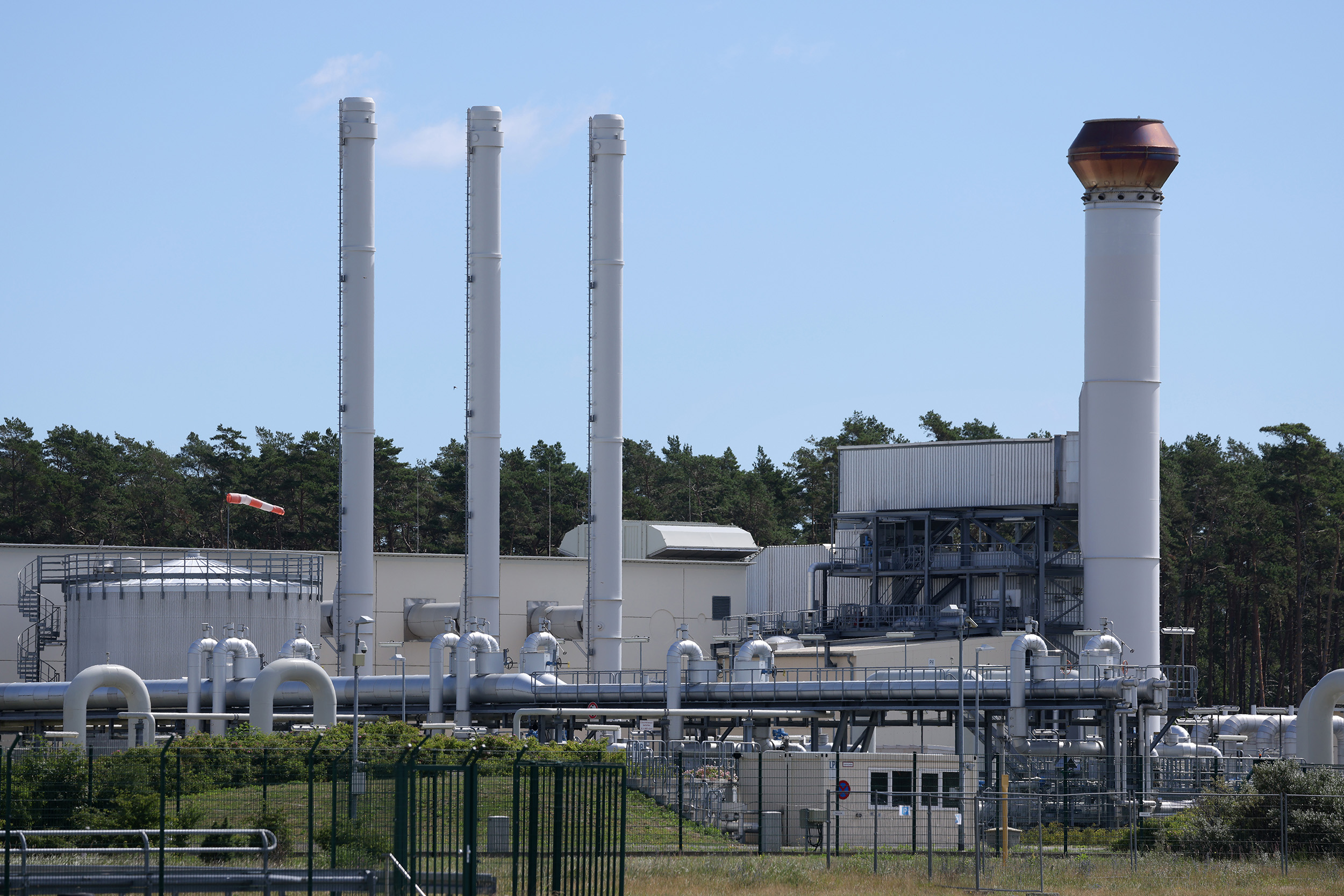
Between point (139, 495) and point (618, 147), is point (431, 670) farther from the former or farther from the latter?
point (139, 495)

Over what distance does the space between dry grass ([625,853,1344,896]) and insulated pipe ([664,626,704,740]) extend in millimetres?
22588

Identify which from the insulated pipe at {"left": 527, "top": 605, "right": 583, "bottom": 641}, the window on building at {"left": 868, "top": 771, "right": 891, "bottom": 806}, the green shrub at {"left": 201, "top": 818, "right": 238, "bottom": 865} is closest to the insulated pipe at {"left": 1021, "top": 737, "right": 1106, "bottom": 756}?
the window on building at {"left": 868, "top": 771, "right": 891, "bottom": 806}

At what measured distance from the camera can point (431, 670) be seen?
199 ft

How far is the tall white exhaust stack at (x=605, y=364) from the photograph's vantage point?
72188 millimetres

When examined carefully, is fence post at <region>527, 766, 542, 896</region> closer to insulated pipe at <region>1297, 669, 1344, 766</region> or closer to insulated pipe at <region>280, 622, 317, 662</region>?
insulated pipe at <region>1297, 669, 1344, 766</region>

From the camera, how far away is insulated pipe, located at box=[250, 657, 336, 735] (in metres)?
55.0

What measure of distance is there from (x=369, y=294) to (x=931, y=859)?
140ft

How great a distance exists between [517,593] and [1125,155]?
110 ft

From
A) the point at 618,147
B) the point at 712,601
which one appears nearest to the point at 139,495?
the point at 712,601

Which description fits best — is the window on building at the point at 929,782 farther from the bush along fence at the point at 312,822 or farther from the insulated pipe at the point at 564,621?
the insulated pipe at the point at 564,621

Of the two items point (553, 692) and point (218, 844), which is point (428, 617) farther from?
point (218, 844)

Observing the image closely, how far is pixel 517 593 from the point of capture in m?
82.1

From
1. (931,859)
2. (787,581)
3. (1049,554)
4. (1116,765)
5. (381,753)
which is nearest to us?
(931,859)

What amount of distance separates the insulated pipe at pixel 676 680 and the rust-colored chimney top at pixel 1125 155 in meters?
22.7
